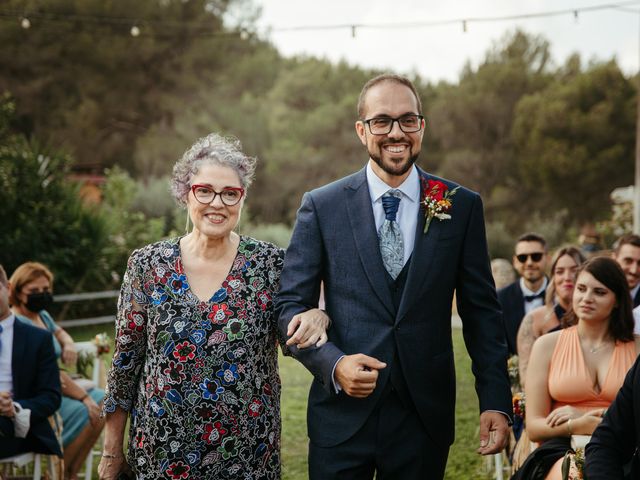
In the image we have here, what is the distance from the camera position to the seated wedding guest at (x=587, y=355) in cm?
465

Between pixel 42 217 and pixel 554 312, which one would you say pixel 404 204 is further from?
pixel 42 217

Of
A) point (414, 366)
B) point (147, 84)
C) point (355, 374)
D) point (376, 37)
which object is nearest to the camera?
point (355, 374)

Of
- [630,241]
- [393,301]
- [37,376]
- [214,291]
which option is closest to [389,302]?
[393,301]

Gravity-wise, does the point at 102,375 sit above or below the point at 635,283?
below

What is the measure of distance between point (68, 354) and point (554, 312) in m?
3.84

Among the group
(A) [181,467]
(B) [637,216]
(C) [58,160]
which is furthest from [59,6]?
(A) [181,467]

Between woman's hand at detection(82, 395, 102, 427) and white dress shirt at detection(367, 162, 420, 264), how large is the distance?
154 inches

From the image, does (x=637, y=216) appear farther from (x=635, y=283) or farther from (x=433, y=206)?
(x=433, y=206)

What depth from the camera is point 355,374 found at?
280 cm

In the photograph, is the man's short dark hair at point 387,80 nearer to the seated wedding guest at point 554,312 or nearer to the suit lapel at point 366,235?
the suit lapel at point 366,235

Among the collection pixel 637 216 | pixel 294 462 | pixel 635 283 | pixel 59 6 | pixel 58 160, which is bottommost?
pixel 294 462

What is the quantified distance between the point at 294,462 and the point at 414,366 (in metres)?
4.61

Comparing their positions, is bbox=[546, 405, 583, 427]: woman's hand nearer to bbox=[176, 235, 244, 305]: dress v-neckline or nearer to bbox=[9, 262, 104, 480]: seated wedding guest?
bbox=[176, 235, 244, 305]: dress v-neckline

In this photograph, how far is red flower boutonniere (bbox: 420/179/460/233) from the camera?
3139 millimetres
